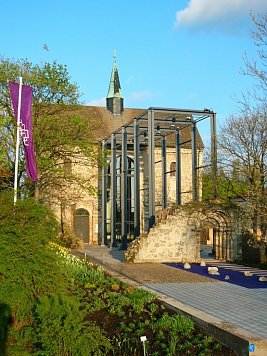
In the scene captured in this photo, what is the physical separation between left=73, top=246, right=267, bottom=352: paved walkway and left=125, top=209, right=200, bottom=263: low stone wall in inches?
76.4

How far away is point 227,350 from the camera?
24.7 ft

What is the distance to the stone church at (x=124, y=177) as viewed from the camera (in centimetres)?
2930

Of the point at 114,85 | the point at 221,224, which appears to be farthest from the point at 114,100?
the point at 221,224

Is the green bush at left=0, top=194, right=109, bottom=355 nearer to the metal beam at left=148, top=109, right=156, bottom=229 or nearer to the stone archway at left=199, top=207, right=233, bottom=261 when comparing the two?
the stone archway at left=199, top=207, right=233, bottom=261

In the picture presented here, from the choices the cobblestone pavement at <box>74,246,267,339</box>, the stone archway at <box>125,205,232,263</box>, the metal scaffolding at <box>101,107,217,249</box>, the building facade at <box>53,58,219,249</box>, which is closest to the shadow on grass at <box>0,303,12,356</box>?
the cobblestone pavement at <box>74,246,267,339</box>

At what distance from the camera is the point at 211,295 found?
12.6 metres

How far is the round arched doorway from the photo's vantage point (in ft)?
118

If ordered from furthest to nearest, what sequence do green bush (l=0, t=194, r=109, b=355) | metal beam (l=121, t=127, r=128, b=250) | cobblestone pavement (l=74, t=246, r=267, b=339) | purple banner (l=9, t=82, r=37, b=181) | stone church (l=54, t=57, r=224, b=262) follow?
1. stone church (l=54, t=57, r=224, b=262)
2. metal beam (l=121, t=127, r=128, b=250)
3. purple banner (l=9, t=82, r=37, b=181)
4. cobblestone pavement (l=74, t=246, r=267, b=339)
5. green bush (l=0, t=194, r=109, b=355)

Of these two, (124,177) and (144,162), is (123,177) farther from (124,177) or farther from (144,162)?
(144,162)

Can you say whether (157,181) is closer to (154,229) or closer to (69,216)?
(69,216)

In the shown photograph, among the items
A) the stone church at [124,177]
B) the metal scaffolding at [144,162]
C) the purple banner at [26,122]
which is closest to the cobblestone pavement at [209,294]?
the purple banner at [26,122]

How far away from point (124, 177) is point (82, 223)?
8036mm

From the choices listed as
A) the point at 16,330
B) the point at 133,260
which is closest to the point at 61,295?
the point at 16,330

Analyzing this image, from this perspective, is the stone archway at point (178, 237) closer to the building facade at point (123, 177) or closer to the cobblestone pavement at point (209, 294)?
the cobblestone pavement at point (209, 294)
